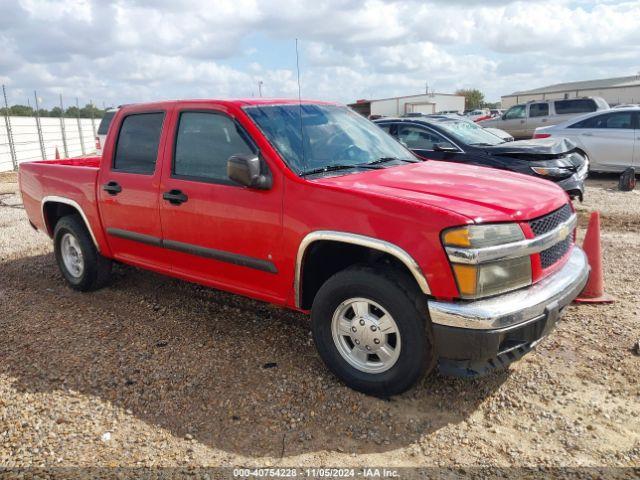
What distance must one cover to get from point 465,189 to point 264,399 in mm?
1806

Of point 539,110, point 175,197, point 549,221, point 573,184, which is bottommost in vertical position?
point 573,184

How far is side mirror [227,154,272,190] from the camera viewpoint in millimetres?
3359

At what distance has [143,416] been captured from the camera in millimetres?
3191

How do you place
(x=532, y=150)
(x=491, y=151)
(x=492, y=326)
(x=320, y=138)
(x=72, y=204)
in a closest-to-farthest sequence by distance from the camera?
1. (x=492, y=326)
2. (x=320, y=138)
3. (x=72, y=204)
4. (x=532, y=150)
5. (x=491, y=151)

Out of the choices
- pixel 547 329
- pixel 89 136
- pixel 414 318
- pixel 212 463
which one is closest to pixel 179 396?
pixel 212 463

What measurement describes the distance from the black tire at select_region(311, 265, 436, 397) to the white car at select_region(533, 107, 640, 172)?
31.5ft

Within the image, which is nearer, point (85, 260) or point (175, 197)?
point (175, 197)

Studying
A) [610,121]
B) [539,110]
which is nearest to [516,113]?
[539,110]

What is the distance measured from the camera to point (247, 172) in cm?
337

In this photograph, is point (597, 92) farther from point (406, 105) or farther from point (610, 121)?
point (610, 121)

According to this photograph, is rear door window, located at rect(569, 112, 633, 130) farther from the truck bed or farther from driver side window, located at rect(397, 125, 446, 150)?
the truck bed

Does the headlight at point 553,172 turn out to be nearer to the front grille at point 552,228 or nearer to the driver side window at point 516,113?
the front grille at point 552,228

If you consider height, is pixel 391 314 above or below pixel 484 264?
below

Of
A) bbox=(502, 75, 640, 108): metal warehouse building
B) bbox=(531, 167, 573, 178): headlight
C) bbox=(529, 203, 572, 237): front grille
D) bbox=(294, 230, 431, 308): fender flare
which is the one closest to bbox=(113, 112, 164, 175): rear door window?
bbox=(294, 230, 431, 308): fender flare
